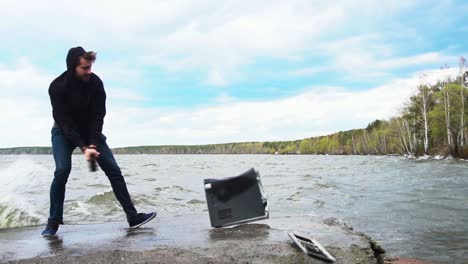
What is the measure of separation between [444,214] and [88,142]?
29.9 ft

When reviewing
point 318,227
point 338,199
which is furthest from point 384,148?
point 318,227

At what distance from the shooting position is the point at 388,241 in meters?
7.83

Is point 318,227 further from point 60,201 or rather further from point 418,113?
point 418,113

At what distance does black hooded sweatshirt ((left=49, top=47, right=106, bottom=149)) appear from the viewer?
546 cm

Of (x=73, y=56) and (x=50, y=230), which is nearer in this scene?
(x=73, y=56)

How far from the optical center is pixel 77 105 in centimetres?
560

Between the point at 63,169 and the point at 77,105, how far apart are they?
871 mm

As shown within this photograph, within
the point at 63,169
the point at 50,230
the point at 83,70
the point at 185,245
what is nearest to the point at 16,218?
the point at 50,230

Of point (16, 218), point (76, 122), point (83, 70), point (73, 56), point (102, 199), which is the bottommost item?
point (102, 199)

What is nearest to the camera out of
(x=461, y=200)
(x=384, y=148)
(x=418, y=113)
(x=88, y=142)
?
(x=88, y=142)

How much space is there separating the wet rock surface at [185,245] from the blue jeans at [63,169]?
431 mm

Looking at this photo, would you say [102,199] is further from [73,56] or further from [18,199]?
[73,56]

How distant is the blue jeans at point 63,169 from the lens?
18.3ft

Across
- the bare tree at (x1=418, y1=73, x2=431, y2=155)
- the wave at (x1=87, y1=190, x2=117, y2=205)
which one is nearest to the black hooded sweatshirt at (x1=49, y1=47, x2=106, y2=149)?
the wave at (x1=87, y1=190, x2=117, y2=205)
